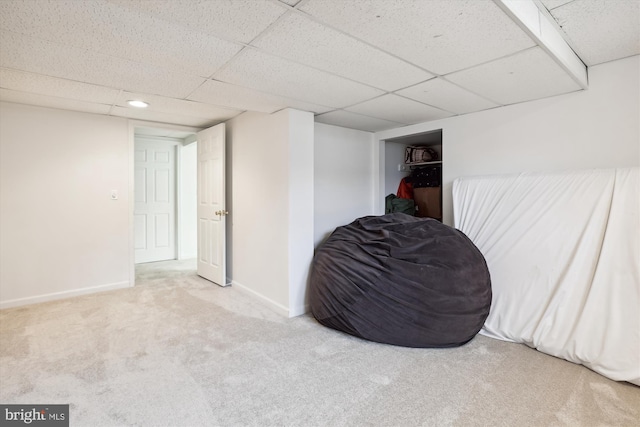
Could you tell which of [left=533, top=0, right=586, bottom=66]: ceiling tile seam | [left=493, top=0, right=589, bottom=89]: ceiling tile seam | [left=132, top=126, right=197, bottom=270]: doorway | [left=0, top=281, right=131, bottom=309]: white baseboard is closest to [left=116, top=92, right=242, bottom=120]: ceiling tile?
[left=132, top=126, right=197, bottom=270]: doorway

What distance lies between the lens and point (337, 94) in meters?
2.65

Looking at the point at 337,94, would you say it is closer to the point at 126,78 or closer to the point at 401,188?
the point at 126,78

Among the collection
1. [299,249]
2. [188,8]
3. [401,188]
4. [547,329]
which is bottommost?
[547,329]

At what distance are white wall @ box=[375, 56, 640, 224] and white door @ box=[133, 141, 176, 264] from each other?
4451 mm

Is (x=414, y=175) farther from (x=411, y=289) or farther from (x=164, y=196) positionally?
(x=164, y=196)

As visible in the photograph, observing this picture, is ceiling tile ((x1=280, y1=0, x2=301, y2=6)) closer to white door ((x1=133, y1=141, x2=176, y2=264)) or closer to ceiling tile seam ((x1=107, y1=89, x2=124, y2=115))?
ceiling tile seam ((x1=107, y1=89, x2=124, y2=115))

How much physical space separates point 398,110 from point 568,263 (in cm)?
191

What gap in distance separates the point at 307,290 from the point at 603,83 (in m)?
3.00

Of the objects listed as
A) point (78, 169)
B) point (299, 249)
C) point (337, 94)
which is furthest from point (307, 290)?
point (78, 169)

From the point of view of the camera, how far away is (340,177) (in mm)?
3928

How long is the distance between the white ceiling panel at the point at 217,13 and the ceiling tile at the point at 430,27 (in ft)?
0.65

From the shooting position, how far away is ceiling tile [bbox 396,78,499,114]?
2.47 metres

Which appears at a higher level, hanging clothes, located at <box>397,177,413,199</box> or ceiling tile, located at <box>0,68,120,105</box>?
ceiling tile, located at <box>0,68,120,105</box>

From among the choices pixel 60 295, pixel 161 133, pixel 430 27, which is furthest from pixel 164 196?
pixel 430 27
